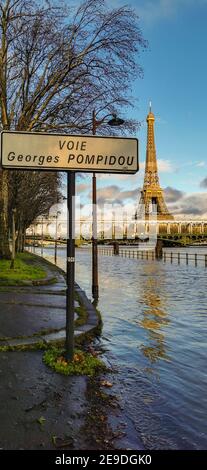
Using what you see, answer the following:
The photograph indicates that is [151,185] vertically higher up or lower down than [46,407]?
higher up

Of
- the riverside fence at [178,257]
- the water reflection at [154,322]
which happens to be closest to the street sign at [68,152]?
the water reflection at [154,322]

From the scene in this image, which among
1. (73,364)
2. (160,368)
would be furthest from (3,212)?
(73,364)

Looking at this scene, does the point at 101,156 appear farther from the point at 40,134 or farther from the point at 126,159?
the point at 40,134

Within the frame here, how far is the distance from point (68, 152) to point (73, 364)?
2.76 metres

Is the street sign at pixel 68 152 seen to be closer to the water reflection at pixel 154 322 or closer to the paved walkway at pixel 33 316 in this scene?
the paved walkway at pixel 33 316

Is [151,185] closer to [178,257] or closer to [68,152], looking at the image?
[178,257]

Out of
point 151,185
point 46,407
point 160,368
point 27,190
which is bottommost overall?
point 160,368

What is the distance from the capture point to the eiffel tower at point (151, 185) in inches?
4906

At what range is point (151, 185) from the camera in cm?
12462

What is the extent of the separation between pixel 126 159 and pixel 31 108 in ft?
47.3

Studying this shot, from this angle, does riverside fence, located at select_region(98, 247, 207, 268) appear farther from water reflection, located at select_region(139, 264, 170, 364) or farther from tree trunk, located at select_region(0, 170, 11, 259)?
tree trunk, located at select_region(0, 170, 11, 259)

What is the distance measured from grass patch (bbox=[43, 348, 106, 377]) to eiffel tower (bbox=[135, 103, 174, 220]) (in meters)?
120

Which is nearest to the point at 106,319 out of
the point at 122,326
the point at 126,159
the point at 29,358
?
the point at 122,326

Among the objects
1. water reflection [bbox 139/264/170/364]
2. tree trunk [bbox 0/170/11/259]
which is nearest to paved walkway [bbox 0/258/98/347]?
water reflection [bbox 139/264/170/364]
